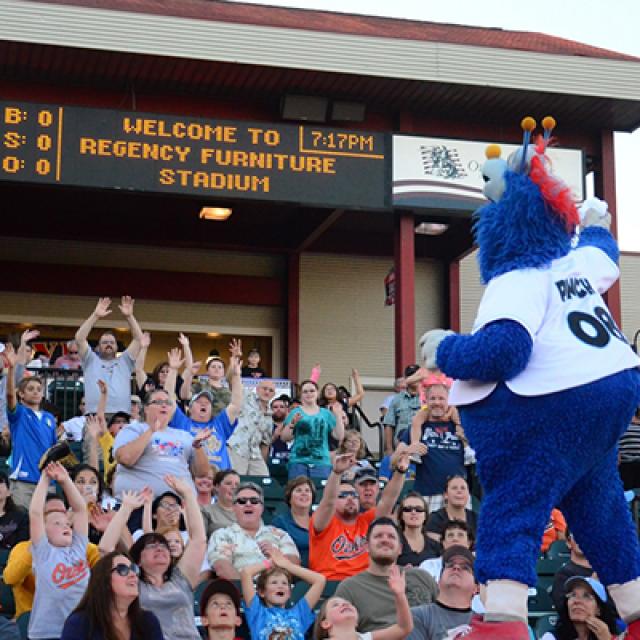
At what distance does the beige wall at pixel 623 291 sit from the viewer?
64.3 feet

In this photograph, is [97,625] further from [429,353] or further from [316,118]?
[316,118]

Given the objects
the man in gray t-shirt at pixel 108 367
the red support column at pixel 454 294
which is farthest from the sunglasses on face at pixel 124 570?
the red support column at pixel 454 294

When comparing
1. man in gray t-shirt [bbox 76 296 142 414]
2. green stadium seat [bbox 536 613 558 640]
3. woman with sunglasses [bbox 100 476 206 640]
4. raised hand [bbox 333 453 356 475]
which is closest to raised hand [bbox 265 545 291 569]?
woman with sunglasses [bbox 100 476 206 640]

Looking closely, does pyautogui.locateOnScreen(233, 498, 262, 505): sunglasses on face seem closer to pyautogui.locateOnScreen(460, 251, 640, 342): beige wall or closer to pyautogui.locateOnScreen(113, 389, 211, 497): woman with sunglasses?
pyautogui.locateOnScreen(113, 389, 211, 497): woman with sunglasses

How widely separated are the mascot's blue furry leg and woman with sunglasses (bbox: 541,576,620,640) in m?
2.54

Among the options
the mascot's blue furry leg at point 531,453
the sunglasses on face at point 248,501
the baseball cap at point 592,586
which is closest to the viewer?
the mascot's blue furry leg at point 531,453

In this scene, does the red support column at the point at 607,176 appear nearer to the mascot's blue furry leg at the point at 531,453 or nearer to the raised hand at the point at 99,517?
the raised hand at the point at 99,517

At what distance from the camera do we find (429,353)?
4203mm

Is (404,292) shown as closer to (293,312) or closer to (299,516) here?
(293,312)

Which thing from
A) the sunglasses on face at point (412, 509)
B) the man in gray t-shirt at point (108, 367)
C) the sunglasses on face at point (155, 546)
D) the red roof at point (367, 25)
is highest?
the red roof at point (367, 25)

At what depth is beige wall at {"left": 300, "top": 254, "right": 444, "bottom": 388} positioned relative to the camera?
18.9 meters

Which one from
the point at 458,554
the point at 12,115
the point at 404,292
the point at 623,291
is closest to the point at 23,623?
the point at 458,554

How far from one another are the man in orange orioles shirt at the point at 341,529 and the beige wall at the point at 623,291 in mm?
11634

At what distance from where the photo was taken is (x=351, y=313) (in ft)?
62.7
